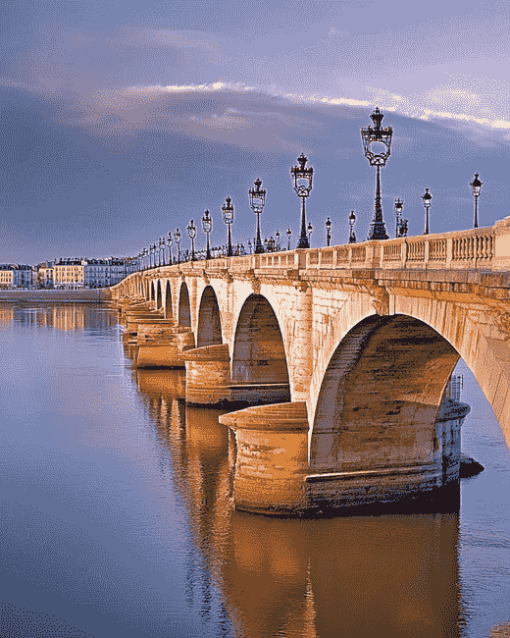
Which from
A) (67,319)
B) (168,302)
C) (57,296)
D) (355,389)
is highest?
(168,302)

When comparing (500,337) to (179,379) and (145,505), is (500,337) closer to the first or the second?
(145,505)

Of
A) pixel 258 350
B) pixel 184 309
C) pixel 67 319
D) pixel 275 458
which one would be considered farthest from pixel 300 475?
pixel 67 319

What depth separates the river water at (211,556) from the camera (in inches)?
604

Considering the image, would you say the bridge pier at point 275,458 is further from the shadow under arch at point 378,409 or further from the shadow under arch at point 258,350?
the shadow under arch at point 258,350

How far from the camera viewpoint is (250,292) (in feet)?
93.0

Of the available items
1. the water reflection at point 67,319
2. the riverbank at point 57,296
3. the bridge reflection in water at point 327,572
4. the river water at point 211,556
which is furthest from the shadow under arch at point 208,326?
the riverbank at point 57,296

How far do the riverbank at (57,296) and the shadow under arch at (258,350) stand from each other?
116196 millimetres

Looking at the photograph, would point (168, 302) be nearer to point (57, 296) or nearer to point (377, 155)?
point (377, 155)

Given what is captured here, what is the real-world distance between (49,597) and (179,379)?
27921mm

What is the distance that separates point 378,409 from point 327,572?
13.1ft

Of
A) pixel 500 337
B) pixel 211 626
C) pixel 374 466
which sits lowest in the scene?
pixel 211 626

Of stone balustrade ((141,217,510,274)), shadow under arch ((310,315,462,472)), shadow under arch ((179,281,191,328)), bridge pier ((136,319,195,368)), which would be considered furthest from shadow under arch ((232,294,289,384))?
shadow under arch ((179,281,191,328))

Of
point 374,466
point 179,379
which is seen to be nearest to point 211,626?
point 374,466

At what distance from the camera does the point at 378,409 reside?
19562 mm
